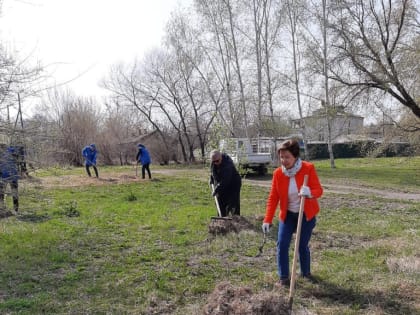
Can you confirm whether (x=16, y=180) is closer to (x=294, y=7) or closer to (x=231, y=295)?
(x=231, y=295)

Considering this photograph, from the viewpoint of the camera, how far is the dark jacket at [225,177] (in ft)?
23.6

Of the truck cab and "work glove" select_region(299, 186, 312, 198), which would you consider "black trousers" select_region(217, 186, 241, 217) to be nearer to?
the truck cab

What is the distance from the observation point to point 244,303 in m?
3.33

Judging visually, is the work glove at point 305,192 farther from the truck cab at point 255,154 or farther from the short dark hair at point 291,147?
the truck cab at point 255,154

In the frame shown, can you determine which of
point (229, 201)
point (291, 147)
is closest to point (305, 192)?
point (291, 147)

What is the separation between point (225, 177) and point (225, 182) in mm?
99

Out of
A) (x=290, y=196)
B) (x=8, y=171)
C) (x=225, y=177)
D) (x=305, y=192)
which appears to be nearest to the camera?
(x=305, y=192)

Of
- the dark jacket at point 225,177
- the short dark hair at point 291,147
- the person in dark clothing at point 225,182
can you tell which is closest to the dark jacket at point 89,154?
the person in dark clothing at point 225,182

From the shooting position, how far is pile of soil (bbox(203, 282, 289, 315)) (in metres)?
3.24

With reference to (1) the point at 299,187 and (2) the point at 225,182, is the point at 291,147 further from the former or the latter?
(2) the point at 225,182

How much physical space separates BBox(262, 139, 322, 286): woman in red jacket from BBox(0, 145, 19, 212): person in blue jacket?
3.90 metres

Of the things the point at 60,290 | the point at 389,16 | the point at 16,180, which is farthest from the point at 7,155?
the point at 389,16

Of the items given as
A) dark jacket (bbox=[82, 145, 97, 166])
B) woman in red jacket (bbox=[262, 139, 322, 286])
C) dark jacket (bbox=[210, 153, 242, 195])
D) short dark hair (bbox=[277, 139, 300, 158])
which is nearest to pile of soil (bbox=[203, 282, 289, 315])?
woman in red jacket (bbox=[262, 139, 322, 286])

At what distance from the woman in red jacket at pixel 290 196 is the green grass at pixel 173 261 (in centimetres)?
51
